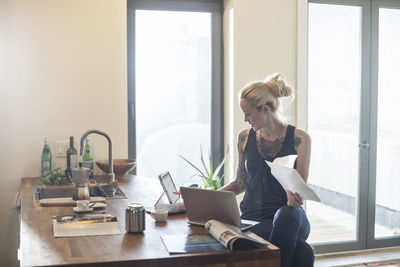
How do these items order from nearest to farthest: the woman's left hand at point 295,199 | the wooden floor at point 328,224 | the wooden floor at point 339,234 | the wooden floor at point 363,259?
the woman's left hand at point 295,199 → the wooden floor at point 363,259 → the wooden floor at point 339,234 → the wooden floor at point 328,224

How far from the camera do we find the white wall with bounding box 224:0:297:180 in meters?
4.07

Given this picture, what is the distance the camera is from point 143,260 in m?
1.73

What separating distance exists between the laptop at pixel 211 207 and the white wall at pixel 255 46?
1.92 metres

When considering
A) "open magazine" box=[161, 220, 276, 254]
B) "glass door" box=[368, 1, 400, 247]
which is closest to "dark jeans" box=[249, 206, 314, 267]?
"open magazine" box=[161, 220, 276, 254]

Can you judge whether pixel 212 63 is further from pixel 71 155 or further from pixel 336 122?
pixel 71 155

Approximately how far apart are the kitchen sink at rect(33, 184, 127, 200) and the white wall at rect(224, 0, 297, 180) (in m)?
1.29

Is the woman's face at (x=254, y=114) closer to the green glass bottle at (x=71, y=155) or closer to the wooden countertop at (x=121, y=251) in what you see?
the wooden countertop at (x=121, y=251)

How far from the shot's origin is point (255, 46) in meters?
4.11

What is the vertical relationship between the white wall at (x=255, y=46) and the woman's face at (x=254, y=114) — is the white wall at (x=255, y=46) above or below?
above

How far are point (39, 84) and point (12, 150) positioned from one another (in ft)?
1.55

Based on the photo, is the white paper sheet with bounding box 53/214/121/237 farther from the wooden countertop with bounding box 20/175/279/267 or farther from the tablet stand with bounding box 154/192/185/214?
the tablet stand with bounding box 154/192/185/214

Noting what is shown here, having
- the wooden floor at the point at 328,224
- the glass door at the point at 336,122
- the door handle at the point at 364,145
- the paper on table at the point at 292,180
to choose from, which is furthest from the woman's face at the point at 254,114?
the door handle at the point at 364,145

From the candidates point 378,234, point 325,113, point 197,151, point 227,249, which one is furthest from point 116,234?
point 378,234

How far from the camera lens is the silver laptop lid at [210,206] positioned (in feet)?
6.94
